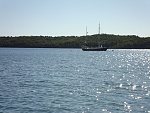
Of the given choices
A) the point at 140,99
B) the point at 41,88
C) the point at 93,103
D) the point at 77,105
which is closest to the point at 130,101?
the point at 140,99

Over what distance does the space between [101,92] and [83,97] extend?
4.47m

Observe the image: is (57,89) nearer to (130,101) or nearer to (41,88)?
(41,88)

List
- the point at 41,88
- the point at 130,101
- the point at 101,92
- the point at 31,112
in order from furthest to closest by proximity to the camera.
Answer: the point at 41,88 → the point at 101,92 → the point at 130,101 → the point at 31,112

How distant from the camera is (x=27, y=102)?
1174 inches

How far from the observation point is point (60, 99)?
3136cm

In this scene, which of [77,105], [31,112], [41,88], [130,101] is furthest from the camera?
[41,88]

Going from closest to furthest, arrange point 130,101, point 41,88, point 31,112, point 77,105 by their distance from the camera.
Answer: point 31,112, point 77,105, point 130,101, point 41,88

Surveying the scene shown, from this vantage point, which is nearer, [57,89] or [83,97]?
[83,97]

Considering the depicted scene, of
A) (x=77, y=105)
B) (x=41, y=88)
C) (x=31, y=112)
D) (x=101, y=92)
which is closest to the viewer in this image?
(x=31, y=112)

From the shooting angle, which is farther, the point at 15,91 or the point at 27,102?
the point at 15,91

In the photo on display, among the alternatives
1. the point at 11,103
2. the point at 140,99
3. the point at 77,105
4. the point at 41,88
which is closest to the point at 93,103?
the point at 77,105

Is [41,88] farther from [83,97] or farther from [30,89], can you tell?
[83,97]

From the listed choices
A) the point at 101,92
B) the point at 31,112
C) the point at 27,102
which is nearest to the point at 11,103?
the point at 27,102

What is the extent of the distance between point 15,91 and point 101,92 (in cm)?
1126
